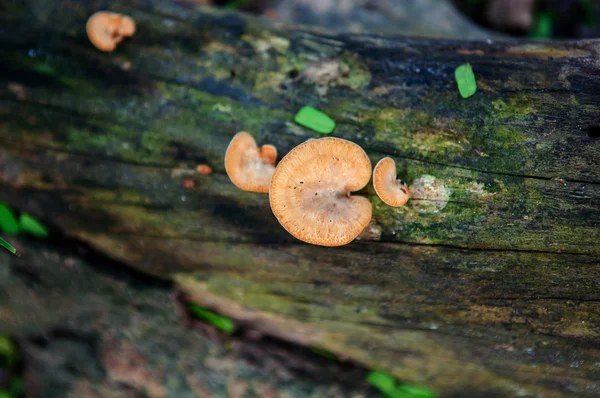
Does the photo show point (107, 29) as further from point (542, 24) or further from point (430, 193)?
point (542, 24)

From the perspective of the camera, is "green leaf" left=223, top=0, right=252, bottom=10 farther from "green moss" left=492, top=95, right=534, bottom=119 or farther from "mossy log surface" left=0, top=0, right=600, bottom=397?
"green moss" left=492, top=95, right=534, bottom=119

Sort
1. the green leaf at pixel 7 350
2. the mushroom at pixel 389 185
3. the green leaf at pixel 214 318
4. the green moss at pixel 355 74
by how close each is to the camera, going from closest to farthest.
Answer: the mushroom at pixel 389 185
the green moss at pixel 355 74
the green leaf at pixel 214 318
the green leaf at pixel 7 350

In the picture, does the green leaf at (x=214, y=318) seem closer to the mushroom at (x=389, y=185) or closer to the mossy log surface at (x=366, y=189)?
the mossy log surface at (x=366, y=189)

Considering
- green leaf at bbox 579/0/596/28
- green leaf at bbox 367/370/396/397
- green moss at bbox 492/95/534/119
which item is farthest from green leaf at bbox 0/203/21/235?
green leaf at bbox 579/0/596/28

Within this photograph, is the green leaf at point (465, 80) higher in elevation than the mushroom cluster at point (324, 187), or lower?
higher

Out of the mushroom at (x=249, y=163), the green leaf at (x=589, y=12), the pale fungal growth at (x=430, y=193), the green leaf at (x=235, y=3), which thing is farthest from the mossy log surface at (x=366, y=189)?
the green leaf at (x=589, y=12)

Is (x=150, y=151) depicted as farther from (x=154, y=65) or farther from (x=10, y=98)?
(x=10, y=98)

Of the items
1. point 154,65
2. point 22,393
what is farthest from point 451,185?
point 22,393
